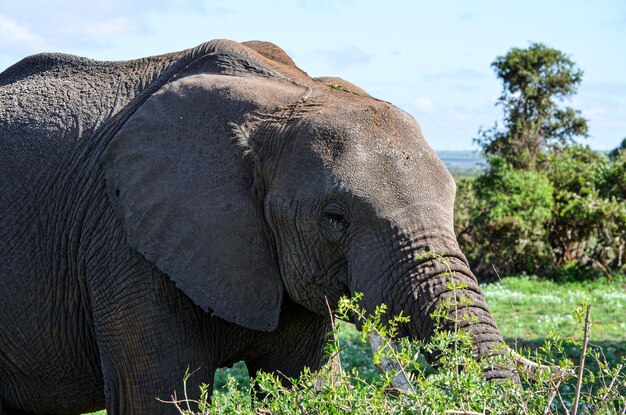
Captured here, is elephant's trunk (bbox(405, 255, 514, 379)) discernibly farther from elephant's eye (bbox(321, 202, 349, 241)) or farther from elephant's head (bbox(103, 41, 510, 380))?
elephant's eye (bbox(321, 202, 349, 241))

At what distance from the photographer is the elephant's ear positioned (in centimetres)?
468

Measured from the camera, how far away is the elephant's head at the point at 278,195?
4.29 meters

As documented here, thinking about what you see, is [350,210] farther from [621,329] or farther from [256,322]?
[621,329]

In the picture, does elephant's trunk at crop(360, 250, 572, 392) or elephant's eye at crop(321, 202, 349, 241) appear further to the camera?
elephant's eye at crop(321, 202, 349, 241)

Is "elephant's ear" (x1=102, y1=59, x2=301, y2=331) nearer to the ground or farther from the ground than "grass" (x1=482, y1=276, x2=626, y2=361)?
farther from the ground

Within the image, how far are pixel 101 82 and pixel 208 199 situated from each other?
1239 mm

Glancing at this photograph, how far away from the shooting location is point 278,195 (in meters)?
4.57

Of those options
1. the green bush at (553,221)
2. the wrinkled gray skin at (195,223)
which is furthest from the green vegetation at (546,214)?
the wrinkled gray skin at (195,223)

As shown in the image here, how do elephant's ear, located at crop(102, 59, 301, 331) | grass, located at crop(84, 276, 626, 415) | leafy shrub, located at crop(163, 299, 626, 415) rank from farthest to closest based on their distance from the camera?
grass, located at crop(84, 276, 626, 415) → elephant's ear, located at crop(102, 59, 301, 331) → leafy shrub, located at crop(163, 299, 626, 415)

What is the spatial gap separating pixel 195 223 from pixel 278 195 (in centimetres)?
47

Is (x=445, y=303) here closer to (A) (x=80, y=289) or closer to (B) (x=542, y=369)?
(B) (x=542, y=369)

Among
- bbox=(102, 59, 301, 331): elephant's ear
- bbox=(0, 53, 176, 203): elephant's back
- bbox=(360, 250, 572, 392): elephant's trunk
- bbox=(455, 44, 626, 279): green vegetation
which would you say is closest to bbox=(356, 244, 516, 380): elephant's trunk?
bbox=(360, 250, 572, 392): elephant's trunk

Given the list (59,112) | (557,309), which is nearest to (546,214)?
(557,309)

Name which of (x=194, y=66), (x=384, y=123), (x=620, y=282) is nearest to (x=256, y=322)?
(x=384, y=123)
